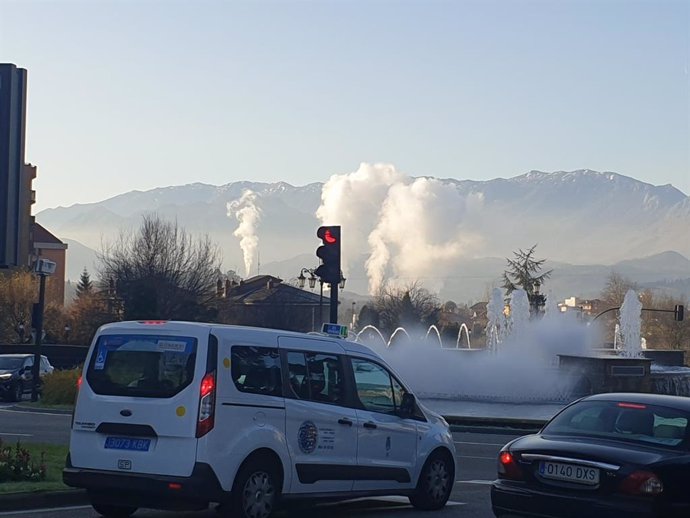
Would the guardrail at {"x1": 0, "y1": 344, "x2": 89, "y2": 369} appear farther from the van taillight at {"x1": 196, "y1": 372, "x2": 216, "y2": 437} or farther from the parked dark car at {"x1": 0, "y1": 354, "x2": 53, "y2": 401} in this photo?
the van taillight at {"x1": 196, "y1": 372, "x2": 216, "y2": 437}

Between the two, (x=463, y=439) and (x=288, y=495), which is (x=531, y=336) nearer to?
(x=463, y=439)

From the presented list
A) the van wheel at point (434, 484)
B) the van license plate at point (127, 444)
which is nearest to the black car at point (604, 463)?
the van wheel at point (434, 484)

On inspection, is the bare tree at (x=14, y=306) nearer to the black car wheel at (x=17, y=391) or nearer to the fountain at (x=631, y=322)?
the black car wheel at (x=17, y=391)

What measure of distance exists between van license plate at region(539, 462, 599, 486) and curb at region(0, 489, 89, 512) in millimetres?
5137

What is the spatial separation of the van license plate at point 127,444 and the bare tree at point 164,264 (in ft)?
184

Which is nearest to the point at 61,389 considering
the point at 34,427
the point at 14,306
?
the point at 34,427

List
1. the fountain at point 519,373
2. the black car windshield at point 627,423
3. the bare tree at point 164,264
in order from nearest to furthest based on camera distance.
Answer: the black car windshield at point 627,423 → the fountain at point 519,373 → the bare tree at point 164,264

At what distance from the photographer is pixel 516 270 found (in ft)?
345

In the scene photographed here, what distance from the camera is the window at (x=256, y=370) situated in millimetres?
10653

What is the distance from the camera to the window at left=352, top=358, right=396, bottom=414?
12.2 m

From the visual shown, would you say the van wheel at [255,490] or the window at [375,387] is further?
the window at [375,387]

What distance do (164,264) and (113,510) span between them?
61.1 metres

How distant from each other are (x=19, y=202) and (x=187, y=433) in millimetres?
3699

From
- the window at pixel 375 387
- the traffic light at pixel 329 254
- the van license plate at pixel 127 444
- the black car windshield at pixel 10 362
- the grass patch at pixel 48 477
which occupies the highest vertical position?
the traffic light at pixel 329 254
